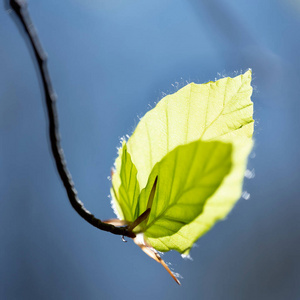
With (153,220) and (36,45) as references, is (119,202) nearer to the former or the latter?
(153,220)

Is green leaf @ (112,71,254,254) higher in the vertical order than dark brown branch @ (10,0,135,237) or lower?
lower

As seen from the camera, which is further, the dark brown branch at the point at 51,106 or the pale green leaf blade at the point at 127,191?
the pale green leaf blade at the point at 127,191

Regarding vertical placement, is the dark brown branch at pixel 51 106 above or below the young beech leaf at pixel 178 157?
above

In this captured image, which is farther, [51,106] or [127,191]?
[127,191]

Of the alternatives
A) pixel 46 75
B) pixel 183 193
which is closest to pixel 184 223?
pixel 183 193

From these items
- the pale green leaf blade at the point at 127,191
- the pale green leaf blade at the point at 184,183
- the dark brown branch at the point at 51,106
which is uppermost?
the dark brown branch at the point at 51,106
